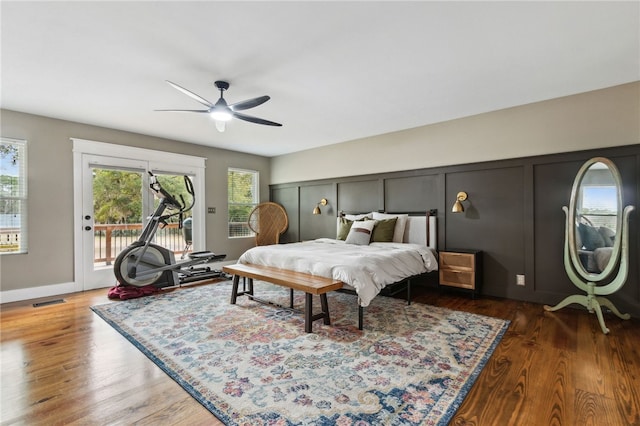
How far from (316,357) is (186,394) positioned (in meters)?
0.96

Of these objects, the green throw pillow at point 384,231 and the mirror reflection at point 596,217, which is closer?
the mirror reflection at point 596,217

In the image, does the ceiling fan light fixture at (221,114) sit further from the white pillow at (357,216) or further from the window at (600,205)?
the window at (600,205)

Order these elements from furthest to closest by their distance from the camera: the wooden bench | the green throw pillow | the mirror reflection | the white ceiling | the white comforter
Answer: the green throw pillow
the mirror reflection
the white comforter
the wooden bench
the white ceiling

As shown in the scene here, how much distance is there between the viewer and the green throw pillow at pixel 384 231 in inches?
181

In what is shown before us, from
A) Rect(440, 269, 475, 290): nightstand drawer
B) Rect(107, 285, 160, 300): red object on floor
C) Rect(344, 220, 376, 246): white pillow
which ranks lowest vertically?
Rect(107, 285, 160, 300): red object on floor

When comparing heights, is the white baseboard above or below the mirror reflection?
below

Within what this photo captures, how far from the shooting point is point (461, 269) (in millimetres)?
4082

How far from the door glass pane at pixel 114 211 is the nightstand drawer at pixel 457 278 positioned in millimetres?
4932

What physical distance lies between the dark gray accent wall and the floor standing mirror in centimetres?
23

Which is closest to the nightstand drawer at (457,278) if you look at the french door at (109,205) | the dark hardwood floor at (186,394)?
the dark hardwood floor at (186,394)

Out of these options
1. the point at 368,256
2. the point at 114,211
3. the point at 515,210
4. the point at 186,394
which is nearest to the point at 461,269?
the point at 515,210

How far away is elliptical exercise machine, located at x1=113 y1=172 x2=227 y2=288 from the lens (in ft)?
13.9

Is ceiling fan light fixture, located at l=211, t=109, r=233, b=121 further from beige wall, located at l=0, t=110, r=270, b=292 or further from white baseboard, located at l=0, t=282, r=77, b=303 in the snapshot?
white baseboard, located at l=0, t=282, r=77, b=303

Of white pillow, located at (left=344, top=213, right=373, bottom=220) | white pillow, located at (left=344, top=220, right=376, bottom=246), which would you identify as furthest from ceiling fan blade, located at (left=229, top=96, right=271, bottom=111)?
white pillow, located at (left=344, top=213, right=373, bottom=220)
